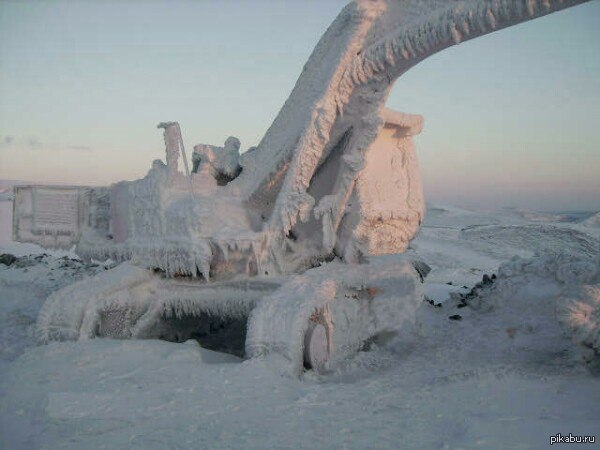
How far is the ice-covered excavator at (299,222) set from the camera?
383 centimetres

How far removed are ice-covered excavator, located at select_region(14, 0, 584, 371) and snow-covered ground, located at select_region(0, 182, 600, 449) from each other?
36cm

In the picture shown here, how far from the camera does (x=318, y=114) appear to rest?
4.13 meters

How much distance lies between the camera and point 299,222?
4785 mm

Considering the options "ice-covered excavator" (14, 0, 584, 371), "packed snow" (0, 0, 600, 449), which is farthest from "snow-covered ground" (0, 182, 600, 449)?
"ice-covered excavator" (14, 0, 584, 371)

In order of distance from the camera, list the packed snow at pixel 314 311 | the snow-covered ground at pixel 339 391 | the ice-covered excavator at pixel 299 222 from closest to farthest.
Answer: the snow-covered ground at pixel 339 391 < the packed snow at pixel 314 311 < the ice-covered excavator at pixel 299 222

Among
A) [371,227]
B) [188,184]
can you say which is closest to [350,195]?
[371,227]

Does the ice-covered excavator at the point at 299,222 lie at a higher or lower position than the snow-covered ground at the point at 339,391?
higher

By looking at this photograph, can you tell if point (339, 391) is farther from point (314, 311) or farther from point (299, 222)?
point (299, 222)

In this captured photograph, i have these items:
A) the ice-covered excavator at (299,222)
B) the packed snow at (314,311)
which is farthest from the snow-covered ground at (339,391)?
the ice-covered excavator at (299,222)

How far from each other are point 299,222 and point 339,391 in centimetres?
213

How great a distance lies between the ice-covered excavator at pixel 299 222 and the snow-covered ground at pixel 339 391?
0.36 m

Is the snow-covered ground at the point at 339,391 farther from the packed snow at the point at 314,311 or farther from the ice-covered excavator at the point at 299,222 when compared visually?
the ice-covered excavator at the point at 299,222

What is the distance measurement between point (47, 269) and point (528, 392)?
7155 mm

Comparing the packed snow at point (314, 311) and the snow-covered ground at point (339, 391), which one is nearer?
the snow-covered ground at point (339, 391)
